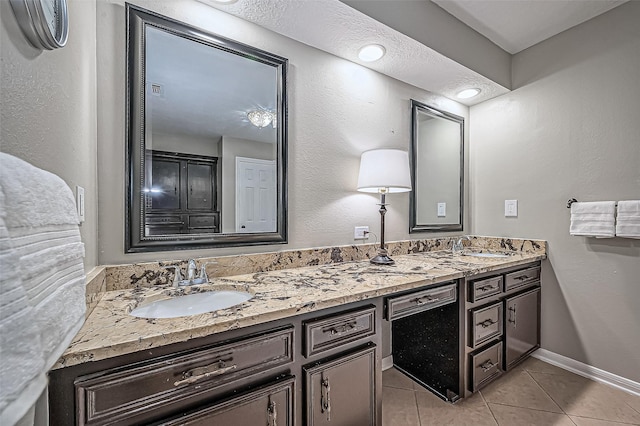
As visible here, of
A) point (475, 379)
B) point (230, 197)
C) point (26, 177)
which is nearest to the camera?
point (26, 177)

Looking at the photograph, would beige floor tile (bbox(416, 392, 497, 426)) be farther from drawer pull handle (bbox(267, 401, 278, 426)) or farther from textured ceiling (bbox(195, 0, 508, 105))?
textured ceiling (bbox(195, 0, 508, 105))

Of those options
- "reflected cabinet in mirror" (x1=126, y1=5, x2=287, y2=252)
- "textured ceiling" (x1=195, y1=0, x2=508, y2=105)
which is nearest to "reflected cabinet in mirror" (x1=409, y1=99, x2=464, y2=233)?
"textured ceiling" (x1=195, y1=0, x2=508, y2=105)

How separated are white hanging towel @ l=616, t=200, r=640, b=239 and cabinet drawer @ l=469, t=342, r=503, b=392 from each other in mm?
992

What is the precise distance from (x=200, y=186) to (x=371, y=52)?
1.32 m

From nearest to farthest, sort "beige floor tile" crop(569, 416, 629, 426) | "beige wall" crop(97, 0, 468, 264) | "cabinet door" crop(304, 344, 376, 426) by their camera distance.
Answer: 1. "cabinet door" crop(304, 344, 376, 426)
2. "beige wall" crop(97, 0, 468, 264)
3. "beige floor tile" crop(569, 416, 629, 426)

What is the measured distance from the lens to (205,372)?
0.84m

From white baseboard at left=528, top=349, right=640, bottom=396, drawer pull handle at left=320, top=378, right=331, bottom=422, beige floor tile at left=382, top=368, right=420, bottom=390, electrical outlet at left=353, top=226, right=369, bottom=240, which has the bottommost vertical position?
beige floor tile at left=382, top=368, right=420, bottom=390

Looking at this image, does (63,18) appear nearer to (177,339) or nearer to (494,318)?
(177,339)

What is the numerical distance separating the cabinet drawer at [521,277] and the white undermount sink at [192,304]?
167cm

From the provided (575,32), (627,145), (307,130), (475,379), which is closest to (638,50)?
(575,32)

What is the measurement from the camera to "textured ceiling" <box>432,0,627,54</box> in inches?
71.9

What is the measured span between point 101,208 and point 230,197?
1.74 ft

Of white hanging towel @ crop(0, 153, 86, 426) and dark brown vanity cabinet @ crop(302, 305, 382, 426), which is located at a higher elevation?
white hanging towel @ crop(0, 153, 86, 426)

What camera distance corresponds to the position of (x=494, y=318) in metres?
1.78
